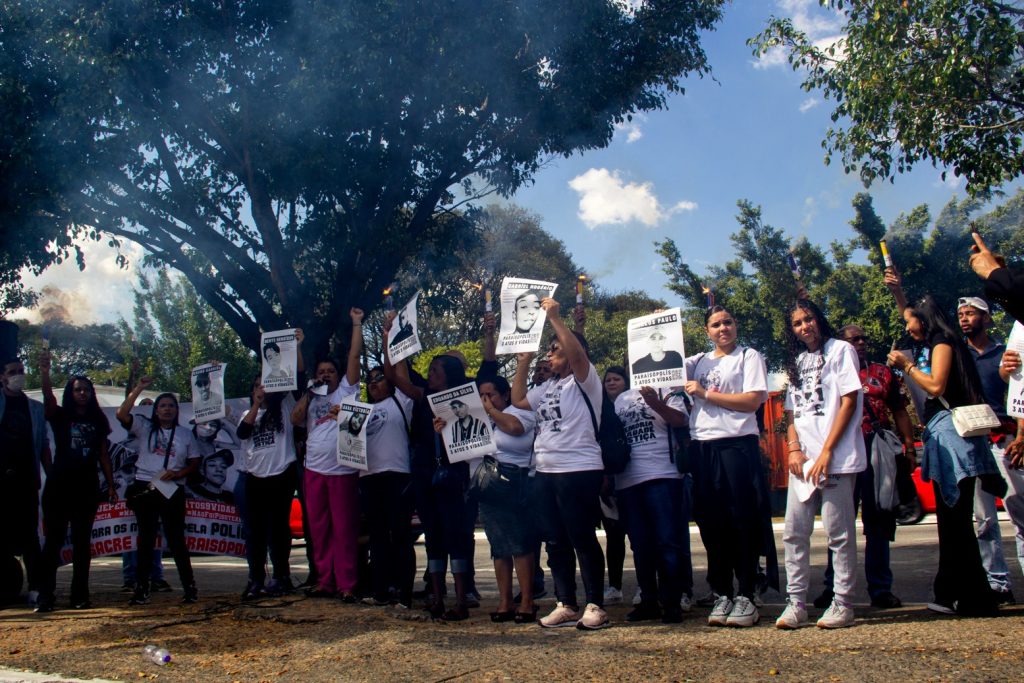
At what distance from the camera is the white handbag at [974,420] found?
514cm

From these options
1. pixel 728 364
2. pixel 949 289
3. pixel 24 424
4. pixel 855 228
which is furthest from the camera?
pixel 855 228

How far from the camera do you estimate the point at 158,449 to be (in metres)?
7.68

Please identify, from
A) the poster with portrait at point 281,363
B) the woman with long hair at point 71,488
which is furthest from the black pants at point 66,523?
the poster with portrait at point 281,363

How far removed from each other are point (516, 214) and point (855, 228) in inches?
554

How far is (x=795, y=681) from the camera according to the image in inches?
152

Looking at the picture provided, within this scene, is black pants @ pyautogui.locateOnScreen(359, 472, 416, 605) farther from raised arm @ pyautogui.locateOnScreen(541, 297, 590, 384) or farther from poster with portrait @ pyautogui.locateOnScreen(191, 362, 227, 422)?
poster with portrait @ pyautogui.locateOnScreen(191, 362, 227, 422)

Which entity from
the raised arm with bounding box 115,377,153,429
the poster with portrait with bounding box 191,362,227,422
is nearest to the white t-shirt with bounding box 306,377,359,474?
the poster with portrait with bounding box 191,362,227,422

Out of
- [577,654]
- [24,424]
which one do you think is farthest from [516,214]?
[577,654]

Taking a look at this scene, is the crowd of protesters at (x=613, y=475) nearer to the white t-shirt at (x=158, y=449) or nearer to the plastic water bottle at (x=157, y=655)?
the white t-shirt at (x=158, y=449)

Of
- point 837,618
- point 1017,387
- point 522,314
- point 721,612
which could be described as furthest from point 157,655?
point 1017,387

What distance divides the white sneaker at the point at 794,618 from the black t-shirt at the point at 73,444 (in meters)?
5.30

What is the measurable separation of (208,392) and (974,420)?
6069mm

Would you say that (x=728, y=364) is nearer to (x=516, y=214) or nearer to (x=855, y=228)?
(x=855, y=228)

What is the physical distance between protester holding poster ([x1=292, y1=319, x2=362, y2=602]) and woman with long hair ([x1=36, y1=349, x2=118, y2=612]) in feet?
5.53
